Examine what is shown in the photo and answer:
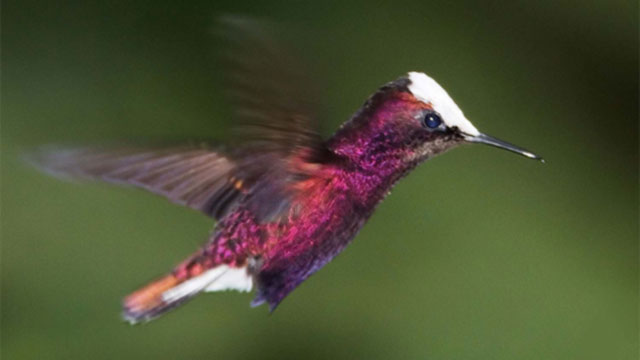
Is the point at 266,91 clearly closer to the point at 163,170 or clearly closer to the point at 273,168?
the point at 273,168

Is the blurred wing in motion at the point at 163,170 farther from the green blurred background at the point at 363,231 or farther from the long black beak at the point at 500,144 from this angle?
the green blurred background at the point at 363,231

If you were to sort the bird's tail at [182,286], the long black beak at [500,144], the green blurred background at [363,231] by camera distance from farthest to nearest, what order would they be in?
the green blurred background at [363,231], the bird's tail at [182,286], the long black beak at [500,144]

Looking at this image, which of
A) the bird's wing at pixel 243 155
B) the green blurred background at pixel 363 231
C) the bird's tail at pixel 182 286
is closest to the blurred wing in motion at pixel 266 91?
the bird's wing at pixel 243 155

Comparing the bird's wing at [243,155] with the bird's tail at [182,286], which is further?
the bird's tail at [182,286]

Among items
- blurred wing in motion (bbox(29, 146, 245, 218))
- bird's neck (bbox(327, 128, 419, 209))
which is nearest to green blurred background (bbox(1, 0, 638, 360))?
blurred wing in motion (bbox(29, 146, 245, 218))

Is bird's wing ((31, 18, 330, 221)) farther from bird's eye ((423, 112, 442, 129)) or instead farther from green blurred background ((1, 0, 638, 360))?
green blurred background ((1, 0, 638, 360))
